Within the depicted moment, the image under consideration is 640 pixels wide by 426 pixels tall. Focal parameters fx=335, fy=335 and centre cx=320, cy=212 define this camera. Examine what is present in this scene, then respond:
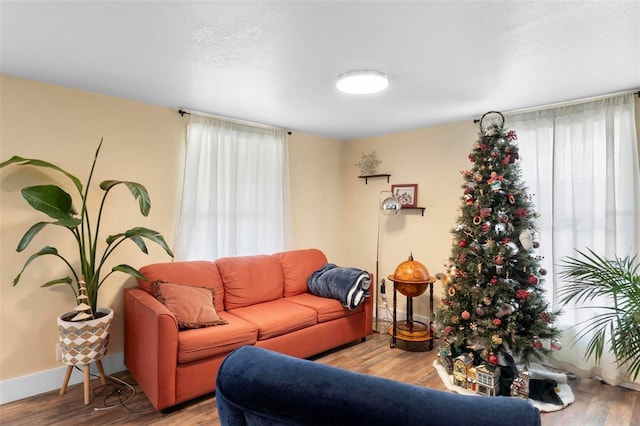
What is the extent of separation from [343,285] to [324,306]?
11.9 inches

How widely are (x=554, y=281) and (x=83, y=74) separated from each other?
432 centimetres

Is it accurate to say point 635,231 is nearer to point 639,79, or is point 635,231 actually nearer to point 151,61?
point 639,79

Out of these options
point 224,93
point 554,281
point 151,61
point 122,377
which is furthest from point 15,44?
point 554,281

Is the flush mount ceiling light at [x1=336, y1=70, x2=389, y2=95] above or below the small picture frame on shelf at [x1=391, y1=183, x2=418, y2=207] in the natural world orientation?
above

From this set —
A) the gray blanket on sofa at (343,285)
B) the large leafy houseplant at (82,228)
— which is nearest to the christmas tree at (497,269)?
the gray blanket on sofa at (343,285)

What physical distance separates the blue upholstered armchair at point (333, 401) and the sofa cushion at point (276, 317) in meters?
1.95

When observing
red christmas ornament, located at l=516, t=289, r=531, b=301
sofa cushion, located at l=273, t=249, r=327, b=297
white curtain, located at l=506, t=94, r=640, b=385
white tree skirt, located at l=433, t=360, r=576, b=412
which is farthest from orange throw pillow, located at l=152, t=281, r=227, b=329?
white curtain, located at l=506, t=94, r=640, b=385

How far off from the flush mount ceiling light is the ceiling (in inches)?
2.3

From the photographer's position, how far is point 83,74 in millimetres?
2492

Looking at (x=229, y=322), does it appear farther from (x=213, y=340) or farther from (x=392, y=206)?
(x=392, y=206)

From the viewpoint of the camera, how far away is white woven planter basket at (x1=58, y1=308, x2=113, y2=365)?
92.4 inches

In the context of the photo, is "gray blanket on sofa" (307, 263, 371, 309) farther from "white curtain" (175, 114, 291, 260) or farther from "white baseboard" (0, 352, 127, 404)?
"white baseboard" (0, 352, 127, 404)

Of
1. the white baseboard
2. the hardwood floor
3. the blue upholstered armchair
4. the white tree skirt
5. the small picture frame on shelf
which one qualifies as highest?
the small picture frame on shelf

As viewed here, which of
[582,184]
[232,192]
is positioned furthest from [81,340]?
[582,184]
